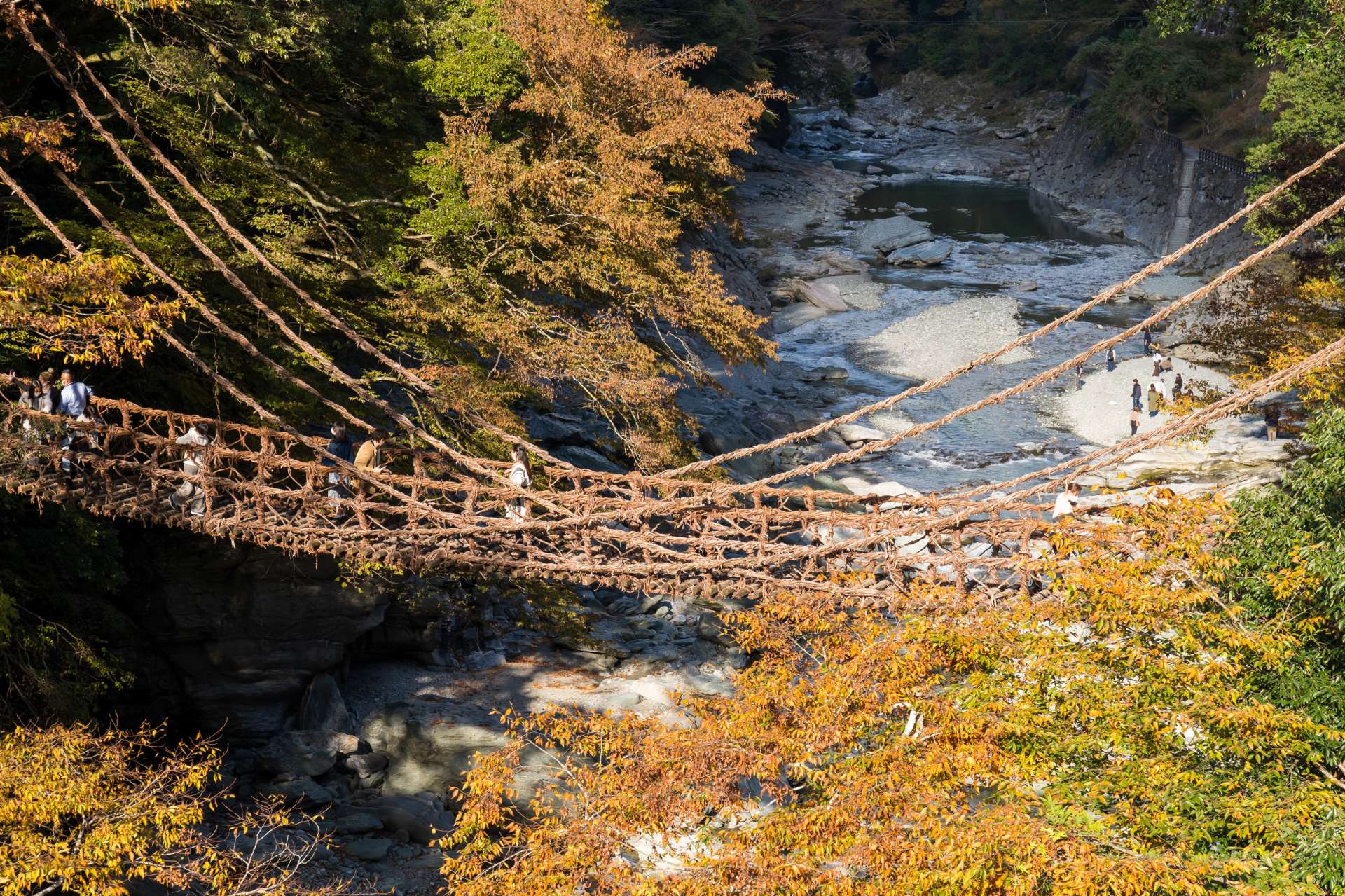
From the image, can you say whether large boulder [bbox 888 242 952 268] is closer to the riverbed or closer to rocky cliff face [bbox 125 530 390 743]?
the riverbed

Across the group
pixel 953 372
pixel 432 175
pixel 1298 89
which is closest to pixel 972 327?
pixel 1298 89

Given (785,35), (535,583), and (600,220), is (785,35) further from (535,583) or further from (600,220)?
(535,583)

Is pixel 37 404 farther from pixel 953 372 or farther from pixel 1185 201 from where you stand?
pixel 1185 201

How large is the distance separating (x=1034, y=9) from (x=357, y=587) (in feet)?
165

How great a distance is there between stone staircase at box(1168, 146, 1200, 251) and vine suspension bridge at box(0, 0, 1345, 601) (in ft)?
77.2

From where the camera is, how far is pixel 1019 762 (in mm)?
5633

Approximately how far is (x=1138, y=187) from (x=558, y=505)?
32332 mm

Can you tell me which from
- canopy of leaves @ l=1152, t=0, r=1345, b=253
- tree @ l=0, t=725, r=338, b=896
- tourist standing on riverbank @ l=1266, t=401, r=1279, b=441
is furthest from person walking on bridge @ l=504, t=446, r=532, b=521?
tourist standing on riverbank @ l=1266, t=401, r=1279, b=441

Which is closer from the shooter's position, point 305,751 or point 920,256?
point 305,751

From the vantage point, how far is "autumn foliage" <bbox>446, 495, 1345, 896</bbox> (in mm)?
4949

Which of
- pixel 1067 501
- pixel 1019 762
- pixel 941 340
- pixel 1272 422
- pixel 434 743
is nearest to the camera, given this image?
pixel 1019 762

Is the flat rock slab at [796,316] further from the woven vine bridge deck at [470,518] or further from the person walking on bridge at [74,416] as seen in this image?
the person walking on bridge at [74,416]

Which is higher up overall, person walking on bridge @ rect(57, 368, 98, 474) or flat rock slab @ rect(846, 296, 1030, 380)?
person walking on bridge @ rect(57, 368, 98, 474)

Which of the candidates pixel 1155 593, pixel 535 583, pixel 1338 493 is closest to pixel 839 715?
pixel 1155 593
